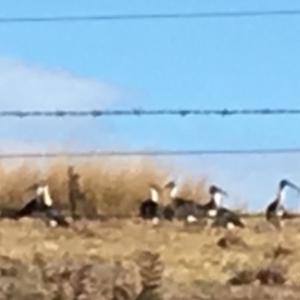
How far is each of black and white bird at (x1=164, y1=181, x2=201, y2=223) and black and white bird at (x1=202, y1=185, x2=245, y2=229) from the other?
0.20 metres

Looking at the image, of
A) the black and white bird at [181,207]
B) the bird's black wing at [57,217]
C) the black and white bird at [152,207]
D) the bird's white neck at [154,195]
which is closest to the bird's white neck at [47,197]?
the bird's black wing at [57,217]

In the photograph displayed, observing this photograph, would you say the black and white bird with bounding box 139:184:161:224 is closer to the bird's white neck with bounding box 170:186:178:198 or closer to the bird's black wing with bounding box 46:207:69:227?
the bird's white neck with bounding box 170:186:178:198

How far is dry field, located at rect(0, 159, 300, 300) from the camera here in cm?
1442

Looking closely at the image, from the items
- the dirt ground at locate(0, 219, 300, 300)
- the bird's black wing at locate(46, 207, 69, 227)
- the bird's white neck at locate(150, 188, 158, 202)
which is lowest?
the dirt ground at locate(0, 219, 300, 300)

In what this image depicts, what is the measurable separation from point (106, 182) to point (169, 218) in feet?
13.6

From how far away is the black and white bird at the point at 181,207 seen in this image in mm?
26750

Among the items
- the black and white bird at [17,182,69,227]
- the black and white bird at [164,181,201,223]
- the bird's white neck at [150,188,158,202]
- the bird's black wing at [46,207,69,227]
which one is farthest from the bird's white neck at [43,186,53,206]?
the black and white bird at [164,181,201,223]

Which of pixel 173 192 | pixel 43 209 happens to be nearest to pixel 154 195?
pixel 173 192

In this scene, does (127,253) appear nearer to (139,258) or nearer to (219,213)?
(139,258)

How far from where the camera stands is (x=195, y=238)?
22484 millimetres

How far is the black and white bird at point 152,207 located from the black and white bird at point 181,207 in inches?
7.8

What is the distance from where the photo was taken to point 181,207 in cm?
2773

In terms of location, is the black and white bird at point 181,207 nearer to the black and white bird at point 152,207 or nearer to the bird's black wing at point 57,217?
the black and white bird at point 152,207

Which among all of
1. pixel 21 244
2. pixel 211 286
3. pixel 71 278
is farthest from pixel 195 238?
pixel 71 278
